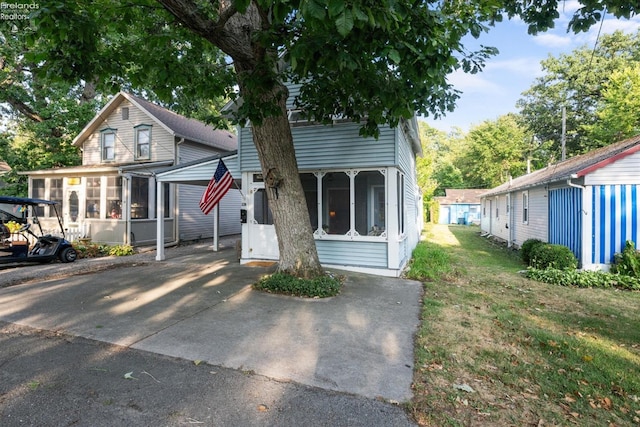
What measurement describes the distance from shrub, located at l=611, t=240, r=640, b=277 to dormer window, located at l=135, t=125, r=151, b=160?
1721cm

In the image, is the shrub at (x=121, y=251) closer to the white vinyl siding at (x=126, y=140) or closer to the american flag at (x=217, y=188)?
the white vinyl siding at (x=126, y=140)

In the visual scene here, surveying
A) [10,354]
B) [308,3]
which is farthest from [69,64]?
[308,3]

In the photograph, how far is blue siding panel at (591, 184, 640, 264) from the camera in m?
8.33

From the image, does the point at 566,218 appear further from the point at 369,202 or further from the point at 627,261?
the point at 369,202

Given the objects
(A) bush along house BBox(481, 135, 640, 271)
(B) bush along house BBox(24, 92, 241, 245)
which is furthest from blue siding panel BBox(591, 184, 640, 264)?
(B) bush along house BBox(24, 92, 241, 245)

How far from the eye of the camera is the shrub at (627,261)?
25.8ft

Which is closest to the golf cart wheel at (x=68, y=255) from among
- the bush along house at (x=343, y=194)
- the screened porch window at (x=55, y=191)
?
the bush along house at (x=343, y=194)

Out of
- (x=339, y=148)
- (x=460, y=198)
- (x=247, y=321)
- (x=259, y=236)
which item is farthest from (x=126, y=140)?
(x=460, y=198)

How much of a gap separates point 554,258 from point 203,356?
29.9 feet

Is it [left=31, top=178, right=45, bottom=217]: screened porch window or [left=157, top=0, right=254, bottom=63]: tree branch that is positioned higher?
[left=157, top=0, right=254, bottom=63]: tree branch

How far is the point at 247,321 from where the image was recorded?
4984 millimetres

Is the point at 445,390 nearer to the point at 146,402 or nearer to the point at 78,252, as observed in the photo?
the point at 146,402

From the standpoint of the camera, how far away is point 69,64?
5926mm

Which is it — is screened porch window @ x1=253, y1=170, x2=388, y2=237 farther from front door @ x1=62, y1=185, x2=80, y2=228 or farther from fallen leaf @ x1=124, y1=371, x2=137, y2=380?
front door @ x1=62, y1=185, x2=80, y2=228
